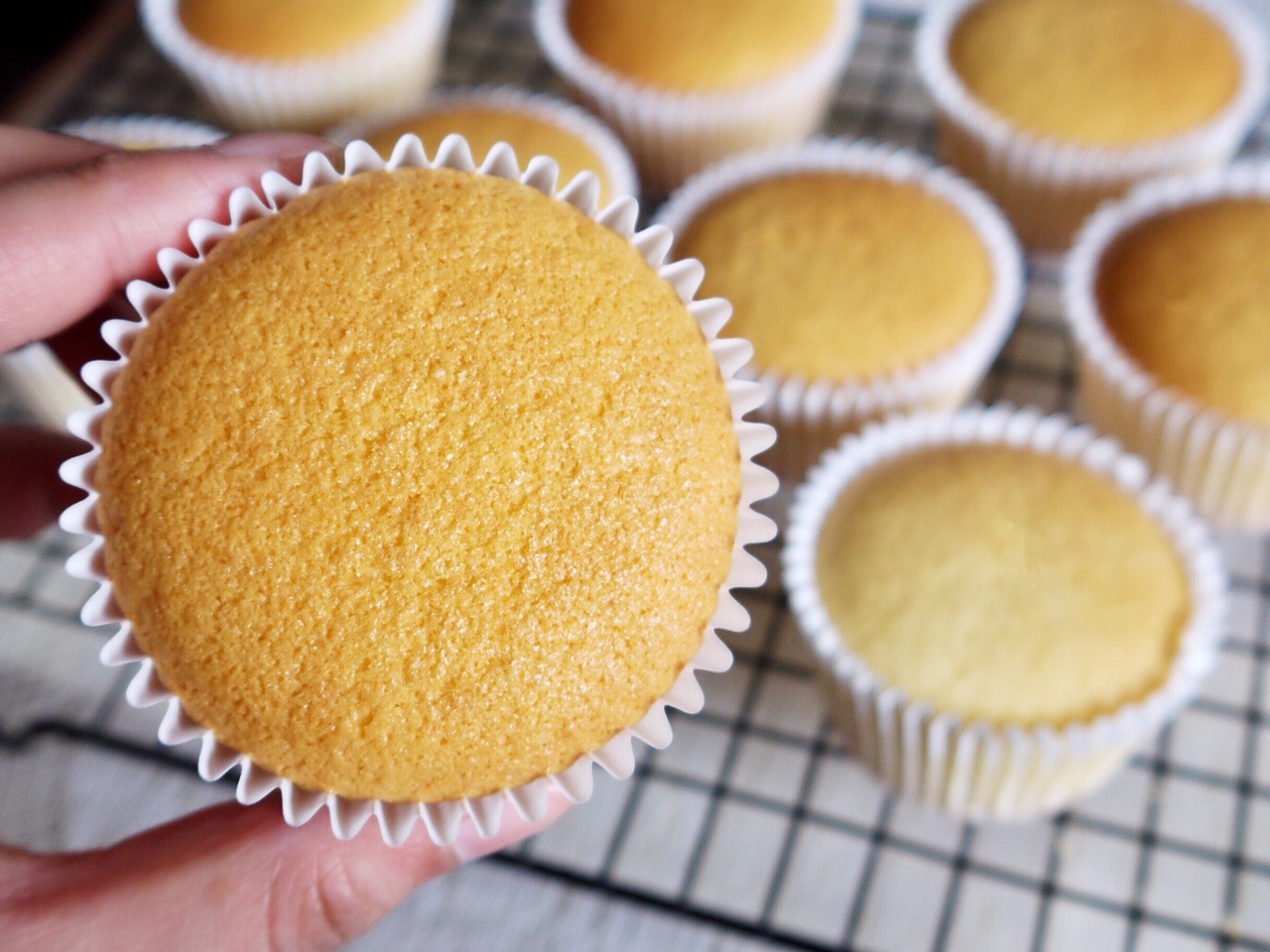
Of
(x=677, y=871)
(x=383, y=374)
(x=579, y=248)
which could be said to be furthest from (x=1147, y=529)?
(x=383, y=374)

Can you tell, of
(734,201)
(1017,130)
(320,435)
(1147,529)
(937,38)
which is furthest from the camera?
(937,38)

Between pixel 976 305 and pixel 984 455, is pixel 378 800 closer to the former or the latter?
pixel 984 455

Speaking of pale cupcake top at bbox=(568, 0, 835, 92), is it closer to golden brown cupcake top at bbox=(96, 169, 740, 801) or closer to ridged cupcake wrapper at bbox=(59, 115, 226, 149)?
ridged cupcake wrapper at bbox=(59, 115, 226, 149)

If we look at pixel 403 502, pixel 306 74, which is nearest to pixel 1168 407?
pixel 403 502

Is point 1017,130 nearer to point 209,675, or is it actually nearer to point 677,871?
point 677,871

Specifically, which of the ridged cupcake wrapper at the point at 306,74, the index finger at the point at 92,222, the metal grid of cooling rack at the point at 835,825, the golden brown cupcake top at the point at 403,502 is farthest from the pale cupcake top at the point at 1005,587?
the ridged cupcake wrapper at the point at 306,74

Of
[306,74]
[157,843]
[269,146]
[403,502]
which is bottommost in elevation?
[157,843]

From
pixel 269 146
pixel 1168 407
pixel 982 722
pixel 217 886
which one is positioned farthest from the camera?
pixel 1168 407
